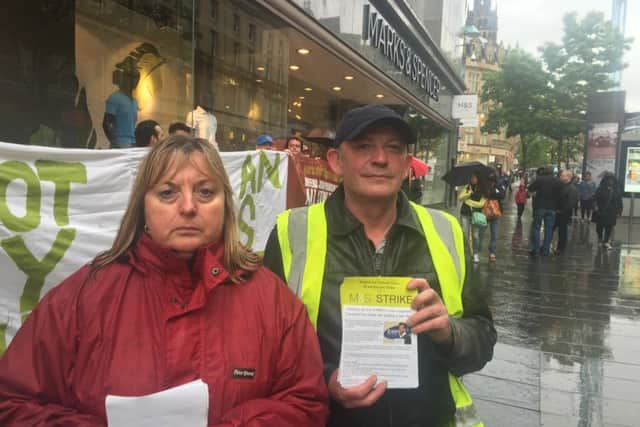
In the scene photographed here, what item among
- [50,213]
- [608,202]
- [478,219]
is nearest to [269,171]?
[50,213]

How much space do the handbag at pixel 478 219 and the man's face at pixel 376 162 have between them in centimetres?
888

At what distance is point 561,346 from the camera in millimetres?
5816

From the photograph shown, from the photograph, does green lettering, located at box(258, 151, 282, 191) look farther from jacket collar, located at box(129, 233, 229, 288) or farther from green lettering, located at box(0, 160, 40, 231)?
jacket collar, located at box(129, 233, 229, 288)

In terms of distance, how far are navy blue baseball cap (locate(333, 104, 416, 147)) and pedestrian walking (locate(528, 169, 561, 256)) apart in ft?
36.4

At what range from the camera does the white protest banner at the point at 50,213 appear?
256cm

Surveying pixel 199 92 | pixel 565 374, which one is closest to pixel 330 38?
pixel 199 92

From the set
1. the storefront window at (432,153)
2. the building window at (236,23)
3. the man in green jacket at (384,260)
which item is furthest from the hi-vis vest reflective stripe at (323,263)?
the storefront window at (432,153)

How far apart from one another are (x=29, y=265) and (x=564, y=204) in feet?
39.1

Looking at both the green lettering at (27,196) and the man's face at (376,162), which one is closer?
the man's face at (376,162)

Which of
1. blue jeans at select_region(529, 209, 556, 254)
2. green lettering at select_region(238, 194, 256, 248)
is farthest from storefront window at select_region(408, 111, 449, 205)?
green lettering at select_region(238, 194, 256, 248)

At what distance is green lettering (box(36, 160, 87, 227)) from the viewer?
2777mm

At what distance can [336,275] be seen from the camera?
1.85 m

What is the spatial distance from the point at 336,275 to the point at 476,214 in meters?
9.10

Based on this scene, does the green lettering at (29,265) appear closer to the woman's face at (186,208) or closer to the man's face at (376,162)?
the woman's face at (186,208)
